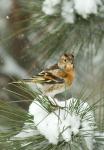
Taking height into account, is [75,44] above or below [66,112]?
above

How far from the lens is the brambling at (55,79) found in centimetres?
283

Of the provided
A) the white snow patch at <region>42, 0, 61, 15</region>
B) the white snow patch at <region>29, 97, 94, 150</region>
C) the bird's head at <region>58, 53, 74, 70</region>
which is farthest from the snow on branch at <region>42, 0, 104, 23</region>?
the white snow patch at <region>29, 97, 94, 150</region>

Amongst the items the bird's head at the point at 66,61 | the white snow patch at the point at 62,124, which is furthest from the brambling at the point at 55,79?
the white snow patch at the point at 62,124

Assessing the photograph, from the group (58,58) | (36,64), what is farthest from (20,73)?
(58,58)

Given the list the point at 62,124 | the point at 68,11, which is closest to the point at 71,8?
the point at 68,11

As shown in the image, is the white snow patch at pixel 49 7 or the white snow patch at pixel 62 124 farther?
the white snow patch at pixel 49 7

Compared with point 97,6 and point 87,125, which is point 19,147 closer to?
point 87,125

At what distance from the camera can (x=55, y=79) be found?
2852mm

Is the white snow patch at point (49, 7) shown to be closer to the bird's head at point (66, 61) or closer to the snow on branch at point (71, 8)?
the snow on branch at point (71, 8)

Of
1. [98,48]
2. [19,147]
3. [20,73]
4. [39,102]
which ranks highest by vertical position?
[20,73]

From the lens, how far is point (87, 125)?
241 cm

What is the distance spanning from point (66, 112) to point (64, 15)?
0.61m

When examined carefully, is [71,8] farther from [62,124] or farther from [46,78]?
[62,124]

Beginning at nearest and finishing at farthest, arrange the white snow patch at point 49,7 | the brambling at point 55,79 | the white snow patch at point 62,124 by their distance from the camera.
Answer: the white snow patch at point 62,124 < the brambling at point 55,79 < the white snow patch at point 49,7
